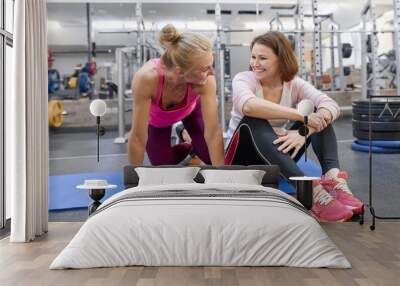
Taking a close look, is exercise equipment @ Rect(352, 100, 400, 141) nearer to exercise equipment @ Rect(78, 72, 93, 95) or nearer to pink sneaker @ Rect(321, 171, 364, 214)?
pink sneaker @ Rect(321, 171, 364, 214)

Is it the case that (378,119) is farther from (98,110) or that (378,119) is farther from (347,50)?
(347,50)

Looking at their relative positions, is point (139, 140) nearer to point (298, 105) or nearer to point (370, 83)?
point (298, 105)

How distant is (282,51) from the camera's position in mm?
4699

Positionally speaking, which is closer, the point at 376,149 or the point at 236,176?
the point at 236,176

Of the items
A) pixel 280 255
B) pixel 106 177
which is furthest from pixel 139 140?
pixel 280 255

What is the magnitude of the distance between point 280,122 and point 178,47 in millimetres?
1133

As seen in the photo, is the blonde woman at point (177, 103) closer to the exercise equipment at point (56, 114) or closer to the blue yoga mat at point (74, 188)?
the blue yoga mat at point (74, 188)

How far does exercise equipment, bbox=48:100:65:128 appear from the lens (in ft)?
17.9

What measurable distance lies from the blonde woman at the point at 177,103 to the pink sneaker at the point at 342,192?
994mm

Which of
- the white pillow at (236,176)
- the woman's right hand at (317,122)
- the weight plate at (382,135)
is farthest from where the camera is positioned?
the weight plate at (382,135)

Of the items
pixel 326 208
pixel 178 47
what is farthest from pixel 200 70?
pixel 326 208

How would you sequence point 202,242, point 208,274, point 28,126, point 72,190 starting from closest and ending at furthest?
point 208,274
point 202,242
point 28,126
point 72,190

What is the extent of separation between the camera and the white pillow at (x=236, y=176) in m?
4.39

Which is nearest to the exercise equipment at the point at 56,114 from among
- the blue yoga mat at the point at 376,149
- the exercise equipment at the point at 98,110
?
the exercise equipment at the point at 98,110
